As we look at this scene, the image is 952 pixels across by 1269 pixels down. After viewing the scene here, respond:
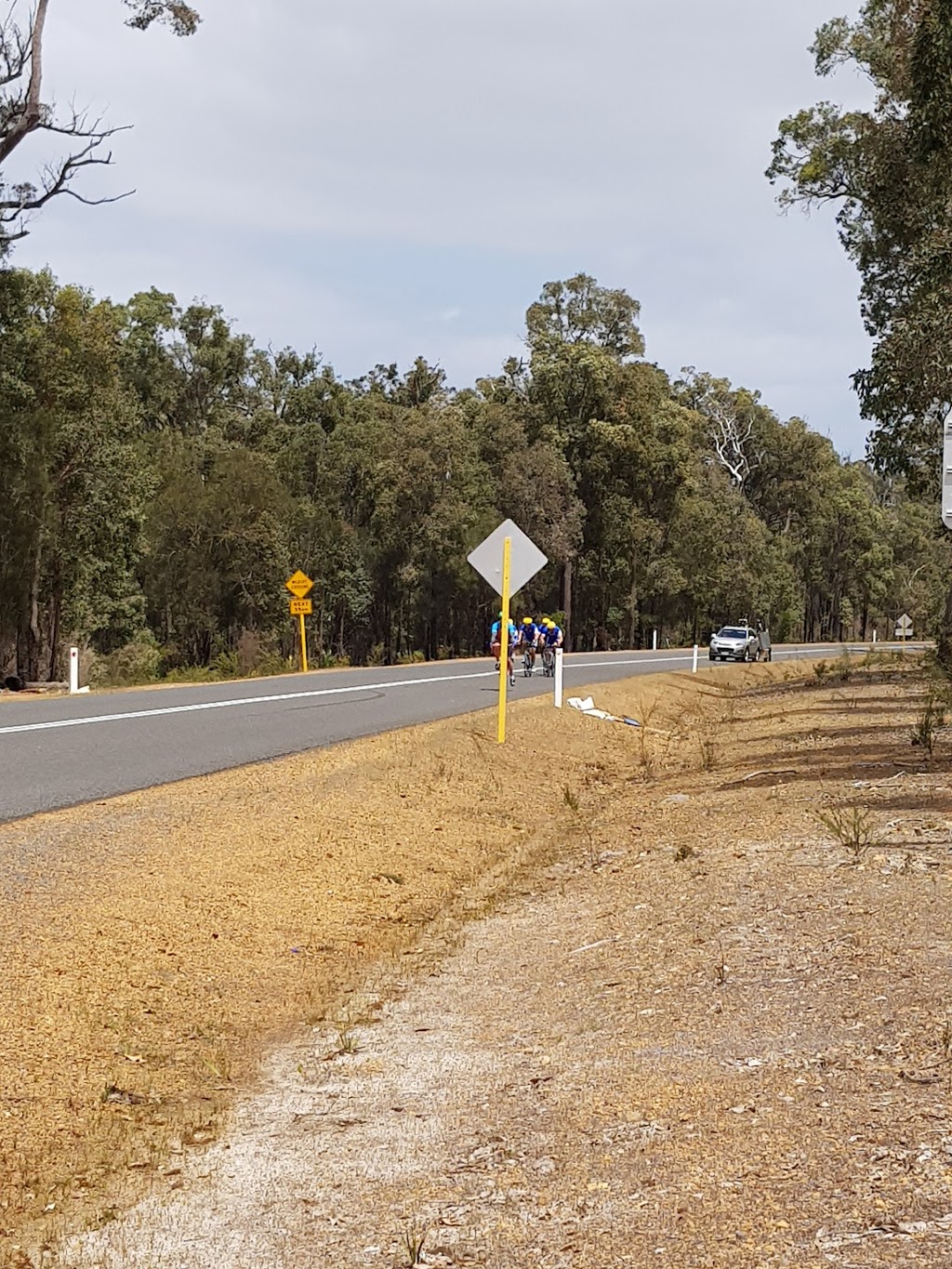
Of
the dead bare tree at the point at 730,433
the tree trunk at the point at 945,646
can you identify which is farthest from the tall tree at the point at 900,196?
the dead bare tree at the point at 730,433

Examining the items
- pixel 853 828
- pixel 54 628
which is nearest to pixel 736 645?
pixel 54 628

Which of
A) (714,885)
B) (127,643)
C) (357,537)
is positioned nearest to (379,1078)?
(714,885)

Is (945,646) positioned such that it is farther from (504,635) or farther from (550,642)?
(504,635)

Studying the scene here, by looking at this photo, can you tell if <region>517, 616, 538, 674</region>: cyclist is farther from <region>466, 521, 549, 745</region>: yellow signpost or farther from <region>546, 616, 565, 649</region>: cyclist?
<region>466, 521, 549, 745</region>: yellow signpost

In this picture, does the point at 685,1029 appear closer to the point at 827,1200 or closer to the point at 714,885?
the point at 827,1200

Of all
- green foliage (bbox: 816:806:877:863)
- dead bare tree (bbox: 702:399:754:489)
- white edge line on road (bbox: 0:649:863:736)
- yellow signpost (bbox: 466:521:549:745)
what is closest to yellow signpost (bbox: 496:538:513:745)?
yellow signpost (bbox: 466:521:549:745)

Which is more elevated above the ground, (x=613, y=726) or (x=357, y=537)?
(x=357, y=537)

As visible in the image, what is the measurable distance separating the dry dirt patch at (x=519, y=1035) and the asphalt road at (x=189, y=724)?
4.73 feet

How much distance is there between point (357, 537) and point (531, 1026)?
66627 mm

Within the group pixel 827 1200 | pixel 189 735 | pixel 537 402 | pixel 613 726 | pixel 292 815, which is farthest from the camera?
pixel 537 402

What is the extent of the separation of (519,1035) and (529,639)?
1089 inches

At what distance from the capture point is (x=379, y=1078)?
19.3ft

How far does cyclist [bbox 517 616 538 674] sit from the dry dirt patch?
20493 mm

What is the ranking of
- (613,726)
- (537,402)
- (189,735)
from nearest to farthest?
(189,735)
(613,726)
(537,402)
